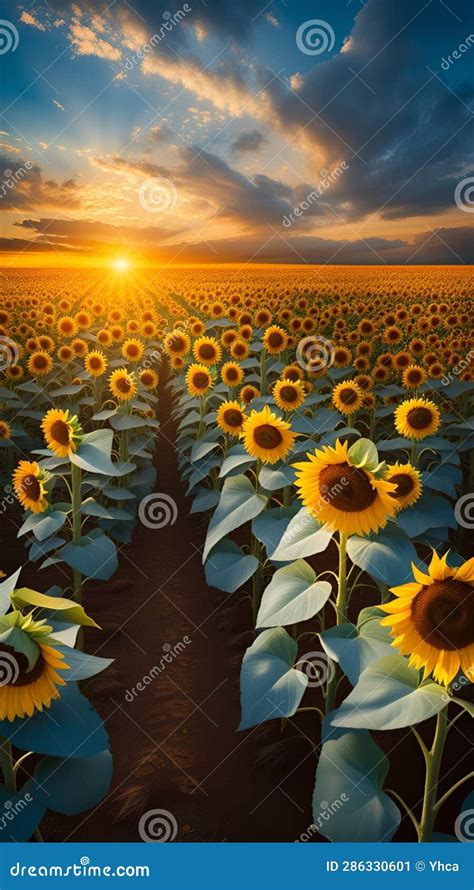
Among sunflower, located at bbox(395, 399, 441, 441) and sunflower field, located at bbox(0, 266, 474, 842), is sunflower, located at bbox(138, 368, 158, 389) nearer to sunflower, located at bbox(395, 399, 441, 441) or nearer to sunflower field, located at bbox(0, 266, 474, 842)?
sunflower field, located at bbox(0, 266, 474, 842)

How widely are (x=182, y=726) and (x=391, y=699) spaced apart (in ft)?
7.07

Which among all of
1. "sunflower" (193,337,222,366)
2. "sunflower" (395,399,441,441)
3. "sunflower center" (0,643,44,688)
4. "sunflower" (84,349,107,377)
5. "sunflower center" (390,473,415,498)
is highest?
"sunflower" (193,337,222,366)

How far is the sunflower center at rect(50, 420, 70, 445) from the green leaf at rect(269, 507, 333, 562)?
1.63m

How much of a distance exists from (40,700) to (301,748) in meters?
2.03

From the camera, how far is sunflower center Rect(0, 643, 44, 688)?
59.9 inches

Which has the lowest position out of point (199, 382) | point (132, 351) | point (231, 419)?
point (231, 419)

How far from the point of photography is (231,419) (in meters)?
4.92

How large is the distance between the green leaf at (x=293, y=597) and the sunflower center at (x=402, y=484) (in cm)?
103

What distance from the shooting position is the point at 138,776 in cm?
307

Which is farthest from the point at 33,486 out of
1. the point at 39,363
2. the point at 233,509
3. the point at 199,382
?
the point at 39,363

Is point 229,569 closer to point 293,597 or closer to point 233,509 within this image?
point 233,509

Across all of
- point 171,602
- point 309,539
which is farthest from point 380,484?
point 171,602

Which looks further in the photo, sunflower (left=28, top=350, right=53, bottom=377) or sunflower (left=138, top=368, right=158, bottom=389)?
sunflower (left=28, top=350, right=53, bottom=377)

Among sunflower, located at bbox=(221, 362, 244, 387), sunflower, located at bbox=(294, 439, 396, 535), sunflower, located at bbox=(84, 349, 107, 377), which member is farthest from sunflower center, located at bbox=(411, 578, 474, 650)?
sunflower, located at bbox=(84, 349, 107, 377)
